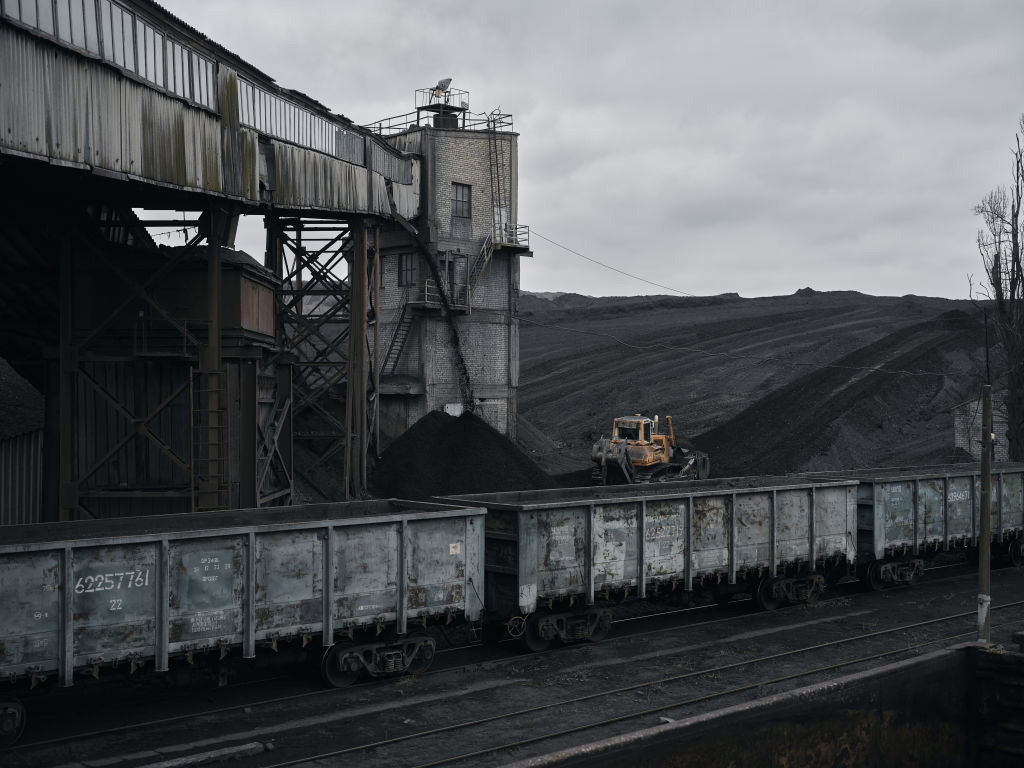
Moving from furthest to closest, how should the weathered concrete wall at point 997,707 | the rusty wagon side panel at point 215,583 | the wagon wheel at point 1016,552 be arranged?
the wagon wheel at point 1016,552, the weathered concrete wall at point 997,707, the rusty wagon side panel at point 215,583

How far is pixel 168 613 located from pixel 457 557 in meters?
4.20

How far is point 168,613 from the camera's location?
10500 mm

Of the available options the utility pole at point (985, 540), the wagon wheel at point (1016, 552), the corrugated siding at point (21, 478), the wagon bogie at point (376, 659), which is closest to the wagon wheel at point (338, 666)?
the wagon bogie at point (376, 659)

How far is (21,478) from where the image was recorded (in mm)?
19875

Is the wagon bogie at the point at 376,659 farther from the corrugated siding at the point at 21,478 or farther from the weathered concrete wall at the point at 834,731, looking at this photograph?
the corrugated siding at the point at 21,478

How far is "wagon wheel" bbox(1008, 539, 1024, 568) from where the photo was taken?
2231 centimetres

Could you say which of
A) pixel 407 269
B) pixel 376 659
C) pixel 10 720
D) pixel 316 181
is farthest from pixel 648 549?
pixel 407 269

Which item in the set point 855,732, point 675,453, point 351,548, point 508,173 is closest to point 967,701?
point 855,732

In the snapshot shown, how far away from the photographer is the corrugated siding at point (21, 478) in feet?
63.8

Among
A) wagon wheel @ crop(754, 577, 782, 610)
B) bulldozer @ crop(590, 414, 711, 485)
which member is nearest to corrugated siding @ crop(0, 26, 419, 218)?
wagon wheel @ crop(754, 577, 782, 610)

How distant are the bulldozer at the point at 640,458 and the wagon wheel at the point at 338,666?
20857mm

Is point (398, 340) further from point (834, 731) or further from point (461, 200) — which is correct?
point (834, 731)

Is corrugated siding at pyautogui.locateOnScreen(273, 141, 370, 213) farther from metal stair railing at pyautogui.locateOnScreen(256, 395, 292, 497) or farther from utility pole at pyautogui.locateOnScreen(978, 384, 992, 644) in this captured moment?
utility pole at pyautogui.locateOnScreen(978, 384, 992, 644)

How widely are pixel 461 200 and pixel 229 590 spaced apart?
26336 mm
